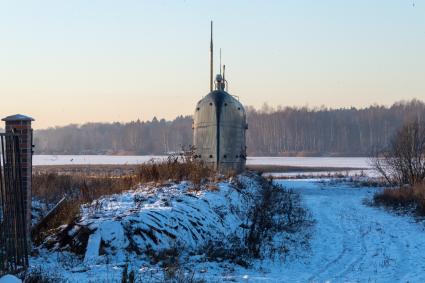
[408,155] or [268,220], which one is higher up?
[408,155]

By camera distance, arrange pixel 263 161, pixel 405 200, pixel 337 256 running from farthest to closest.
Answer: pixel 263 161 → pixel 405 200 → pixel 337 256

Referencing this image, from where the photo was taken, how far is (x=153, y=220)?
11.1 meters

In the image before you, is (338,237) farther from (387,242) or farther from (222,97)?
(222,97)

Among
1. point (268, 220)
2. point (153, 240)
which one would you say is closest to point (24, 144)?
point (153, 240)

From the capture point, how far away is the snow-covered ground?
9453 millimetres

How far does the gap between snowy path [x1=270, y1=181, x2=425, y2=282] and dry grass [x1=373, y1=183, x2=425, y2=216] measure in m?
0.96

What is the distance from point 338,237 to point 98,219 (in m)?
6.33

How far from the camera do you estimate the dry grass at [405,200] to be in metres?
19.6

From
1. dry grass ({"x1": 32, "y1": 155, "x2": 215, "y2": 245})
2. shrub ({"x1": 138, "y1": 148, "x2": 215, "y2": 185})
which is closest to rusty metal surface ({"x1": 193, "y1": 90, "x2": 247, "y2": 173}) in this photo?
dry grass ({"x1": 32, "y1": 155, "x2": 215, "y2": 245})

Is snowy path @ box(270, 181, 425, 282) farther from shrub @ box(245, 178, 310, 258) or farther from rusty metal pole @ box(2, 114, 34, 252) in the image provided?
rusty metal pole @ box(2, 114, 34, 252)

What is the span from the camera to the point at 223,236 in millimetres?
11930

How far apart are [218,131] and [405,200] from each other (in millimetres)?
8134

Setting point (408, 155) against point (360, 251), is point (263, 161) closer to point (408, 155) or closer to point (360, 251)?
point (408, 155)

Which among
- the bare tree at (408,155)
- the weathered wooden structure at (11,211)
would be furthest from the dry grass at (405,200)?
→ the weathered wooden structure at (11,211)
